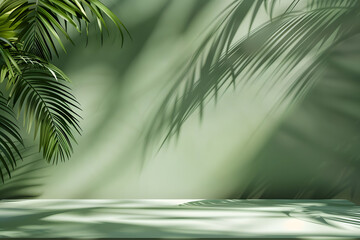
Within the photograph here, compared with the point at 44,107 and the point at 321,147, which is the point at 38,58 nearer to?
the point at 44,107

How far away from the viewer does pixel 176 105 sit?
3518mm

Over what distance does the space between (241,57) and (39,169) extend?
58.8 inches

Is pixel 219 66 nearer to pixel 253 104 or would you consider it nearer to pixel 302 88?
pixel 253 104

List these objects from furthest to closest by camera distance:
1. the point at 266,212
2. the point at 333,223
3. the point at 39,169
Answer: the point at 39,169
the point at 266,212
the point at 333,223

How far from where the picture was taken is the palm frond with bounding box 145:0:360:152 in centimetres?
351

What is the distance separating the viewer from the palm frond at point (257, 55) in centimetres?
351

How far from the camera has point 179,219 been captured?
281cm

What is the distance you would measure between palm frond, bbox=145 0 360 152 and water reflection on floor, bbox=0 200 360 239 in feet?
2.02

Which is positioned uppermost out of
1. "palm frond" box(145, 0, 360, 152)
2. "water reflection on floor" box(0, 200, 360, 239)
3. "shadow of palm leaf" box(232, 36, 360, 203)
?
"palm frond" box(145, 0, 360, 152)

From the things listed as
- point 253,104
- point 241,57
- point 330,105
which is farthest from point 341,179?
point 241,57

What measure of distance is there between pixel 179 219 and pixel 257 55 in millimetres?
1274

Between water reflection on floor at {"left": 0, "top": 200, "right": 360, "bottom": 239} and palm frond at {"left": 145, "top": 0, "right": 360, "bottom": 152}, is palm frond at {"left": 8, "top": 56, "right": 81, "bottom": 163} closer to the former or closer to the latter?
water reflection on floor at {"left": 0, "top": 200, "right": 360, "bottom": 239}

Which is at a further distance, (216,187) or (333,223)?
(216,187)

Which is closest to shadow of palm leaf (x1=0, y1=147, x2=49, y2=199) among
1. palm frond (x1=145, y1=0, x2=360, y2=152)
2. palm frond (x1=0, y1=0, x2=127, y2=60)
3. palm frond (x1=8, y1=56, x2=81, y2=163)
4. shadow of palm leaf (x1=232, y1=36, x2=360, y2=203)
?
palm frond (x1=8, y1=56, x2=81, y2=163)
